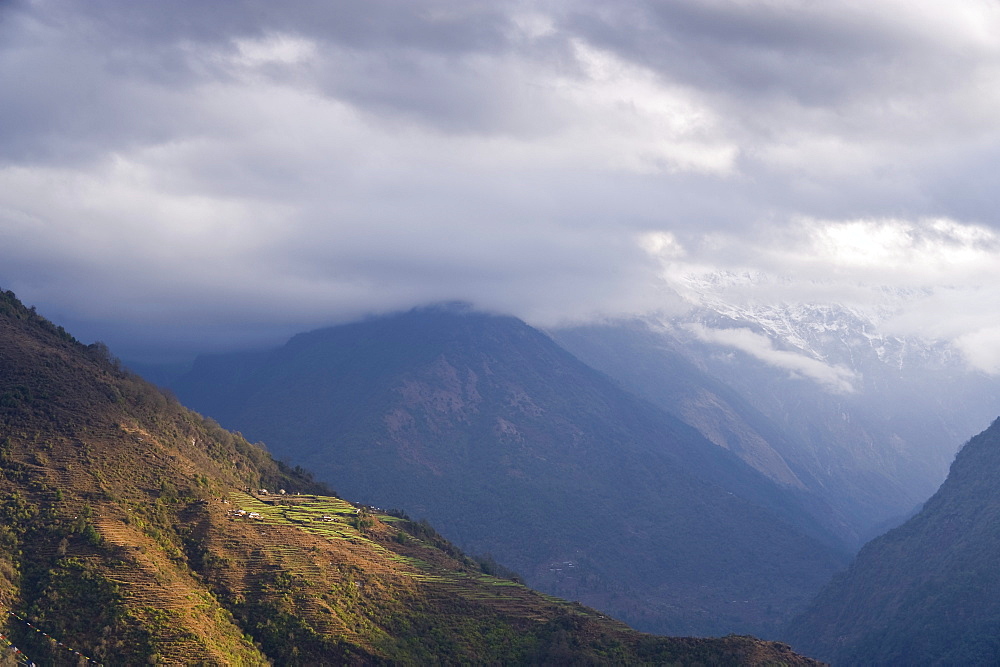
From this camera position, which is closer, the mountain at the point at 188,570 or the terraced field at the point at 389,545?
the mountain at the point at 188,570

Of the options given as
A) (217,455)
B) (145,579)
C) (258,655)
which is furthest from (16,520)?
(217,455)

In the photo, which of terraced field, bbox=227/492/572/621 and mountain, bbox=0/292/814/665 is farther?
terraced field, bbox=227/492/572/621

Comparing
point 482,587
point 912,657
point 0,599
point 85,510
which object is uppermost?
point 912,657

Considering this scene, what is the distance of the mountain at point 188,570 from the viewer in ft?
342

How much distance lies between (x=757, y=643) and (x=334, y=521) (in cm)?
5917

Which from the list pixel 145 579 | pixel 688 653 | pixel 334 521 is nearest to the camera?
pixel 145 579

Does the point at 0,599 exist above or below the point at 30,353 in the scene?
below

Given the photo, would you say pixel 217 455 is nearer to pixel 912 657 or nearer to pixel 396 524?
pixel 396 524

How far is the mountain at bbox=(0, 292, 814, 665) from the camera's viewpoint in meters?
104

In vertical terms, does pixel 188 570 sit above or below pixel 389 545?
below

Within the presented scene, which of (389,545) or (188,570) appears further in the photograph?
(389,545)

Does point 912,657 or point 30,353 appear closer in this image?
point 30,353

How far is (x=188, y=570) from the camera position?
118 metres

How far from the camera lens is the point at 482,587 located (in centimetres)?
14438
